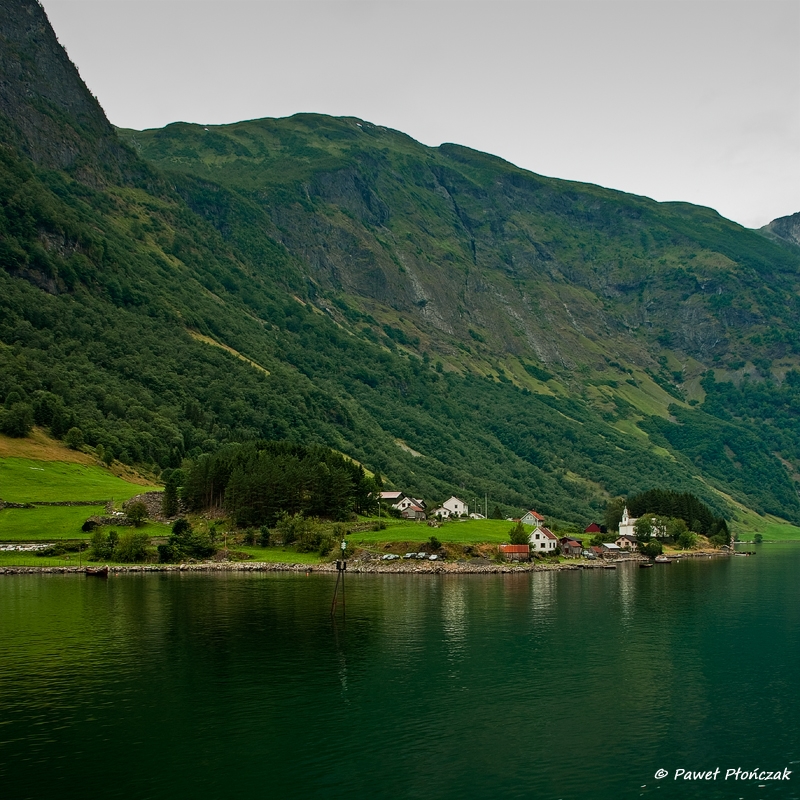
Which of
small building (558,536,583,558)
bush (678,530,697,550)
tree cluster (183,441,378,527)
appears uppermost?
tree cluster (183,441,378,527)

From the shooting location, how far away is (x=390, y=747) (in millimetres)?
39250

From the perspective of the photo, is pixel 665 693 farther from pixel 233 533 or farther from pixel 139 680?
Answer: pixel 233 533

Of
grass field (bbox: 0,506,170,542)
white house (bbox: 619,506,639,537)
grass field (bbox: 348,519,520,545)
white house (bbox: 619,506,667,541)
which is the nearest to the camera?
grass field (bbox: 0,506,170,542)

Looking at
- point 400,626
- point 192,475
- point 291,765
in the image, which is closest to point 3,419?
point 192,475

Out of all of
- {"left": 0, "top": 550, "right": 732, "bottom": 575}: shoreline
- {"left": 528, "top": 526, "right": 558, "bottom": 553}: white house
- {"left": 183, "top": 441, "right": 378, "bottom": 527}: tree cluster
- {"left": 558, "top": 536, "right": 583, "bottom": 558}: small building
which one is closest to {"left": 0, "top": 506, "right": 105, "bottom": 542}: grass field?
{"left": 0, "top": 550, "right": 732, "bottom": 575}: shoreline

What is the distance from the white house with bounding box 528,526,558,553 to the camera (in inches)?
5684

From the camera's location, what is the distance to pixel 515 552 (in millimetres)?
130250

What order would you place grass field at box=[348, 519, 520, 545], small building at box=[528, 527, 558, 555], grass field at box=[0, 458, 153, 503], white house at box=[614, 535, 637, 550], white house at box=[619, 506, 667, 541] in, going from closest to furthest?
grass field at box=[348, 519, 520, 545] < grass field at box=[0, 458, 153, 503] < small building at box=[528, 527, 558, 555] < white house at box=[614, 535, 637, 550] < white house at box=[619, 506, 667, 541]

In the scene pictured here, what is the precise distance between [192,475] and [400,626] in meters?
79.6

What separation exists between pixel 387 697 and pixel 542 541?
4007 inches

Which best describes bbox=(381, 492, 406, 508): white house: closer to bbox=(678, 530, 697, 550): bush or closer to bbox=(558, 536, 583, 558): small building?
bbox=(558, 536, 583, 558): small building

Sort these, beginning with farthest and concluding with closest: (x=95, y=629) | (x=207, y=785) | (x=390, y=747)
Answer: (x=95, y=629) < (x=390, y=747) < (x=207, y=785)

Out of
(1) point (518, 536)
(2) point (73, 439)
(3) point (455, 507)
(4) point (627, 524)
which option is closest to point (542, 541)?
(1) point (518, 536)

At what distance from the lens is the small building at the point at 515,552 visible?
129125mm
